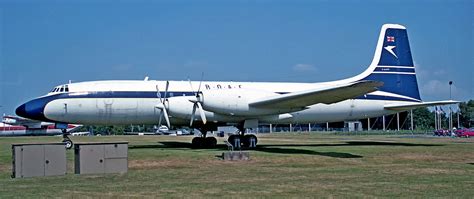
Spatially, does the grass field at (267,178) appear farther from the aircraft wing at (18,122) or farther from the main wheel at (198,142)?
the aircraft wing at (18,122)

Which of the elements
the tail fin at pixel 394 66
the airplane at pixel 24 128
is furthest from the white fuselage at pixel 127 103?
the airplane at pixel 24 128

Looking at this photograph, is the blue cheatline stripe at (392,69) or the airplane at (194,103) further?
the blue cheatline stripe at (392,69)

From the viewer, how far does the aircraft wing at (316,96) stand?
23967mm

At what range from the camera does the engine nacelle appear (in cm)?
2570

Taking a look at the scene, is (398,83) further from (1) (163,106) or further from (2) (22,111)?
(2) (22,111)

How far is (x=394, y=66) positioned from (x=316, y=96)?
9960 mm

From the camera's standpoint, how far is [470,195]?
12.5m

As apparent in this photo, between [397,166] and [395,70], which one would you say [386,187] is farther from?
[395,70]

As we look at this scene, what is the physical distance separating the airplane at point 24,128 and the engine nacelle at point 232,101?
5659 centimetres

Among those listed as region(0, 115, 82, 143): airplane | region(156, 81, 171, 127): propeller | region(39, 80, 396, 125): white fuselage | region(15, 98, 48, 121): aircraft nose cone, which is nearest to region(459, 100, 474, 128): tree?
region(0, 115, 82, 143): airplane

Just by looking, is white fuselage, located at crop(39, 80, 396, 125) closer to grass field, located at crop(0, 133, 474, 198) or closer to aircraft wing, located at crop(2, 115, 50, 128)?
grass field, located at crop(0, 133, 474, 198)

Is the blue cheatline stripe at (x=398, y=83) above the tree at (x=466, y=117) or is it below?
above

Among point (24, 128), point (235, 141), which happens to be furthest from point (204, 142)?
point (24, 128)

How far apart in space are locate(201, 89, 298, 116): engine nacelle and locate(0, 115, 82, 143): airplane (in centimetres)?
5659
